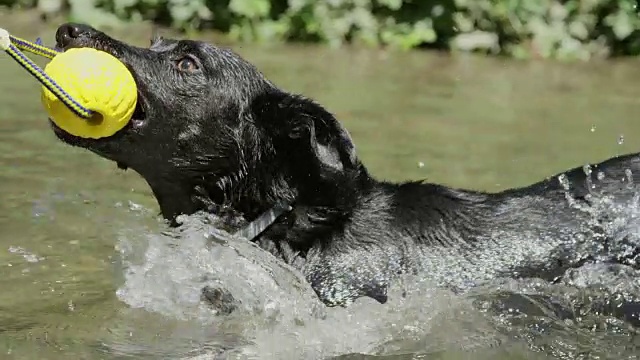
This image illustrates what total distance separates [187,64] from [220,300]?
1092 millimetres

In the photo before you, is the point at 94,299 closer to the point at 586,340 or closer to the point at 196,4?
the point at 586,340

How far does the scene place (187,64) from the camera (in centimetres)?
483

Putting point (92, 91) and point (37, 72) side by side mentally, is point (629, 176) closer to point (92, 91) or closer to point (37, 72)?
point (92, 91)

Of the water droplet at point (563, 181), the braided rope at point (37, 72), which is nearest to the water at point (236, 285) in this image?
the water droplet at point (563, 181)

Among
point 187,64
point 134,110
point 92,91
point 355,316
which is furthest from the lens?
point 187,64

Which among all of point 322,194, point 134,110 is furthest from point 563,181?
point 134,110

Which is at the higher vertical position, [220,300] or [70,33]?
[70,33]

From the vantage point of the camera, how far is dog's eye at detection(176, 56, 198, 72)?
4809 mm

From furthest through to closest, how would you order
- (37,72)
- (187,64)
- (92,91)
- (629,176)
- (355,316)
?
(187,64) < (629,176) < (355,316) < (92,91) < (37,72)

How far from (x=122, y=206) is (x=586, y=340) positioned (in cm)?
307

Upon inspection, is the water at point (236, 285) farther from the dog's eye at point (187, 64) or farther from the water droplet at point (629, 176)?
the dog's eye at point (187, 64)

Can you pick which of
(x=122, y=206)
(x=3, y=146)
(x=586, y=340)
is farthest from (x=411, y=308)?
(x=3, y=146)

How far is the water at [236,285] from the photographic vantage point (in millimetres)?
4480

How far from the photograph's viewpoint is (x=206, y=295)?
15.9 feet
